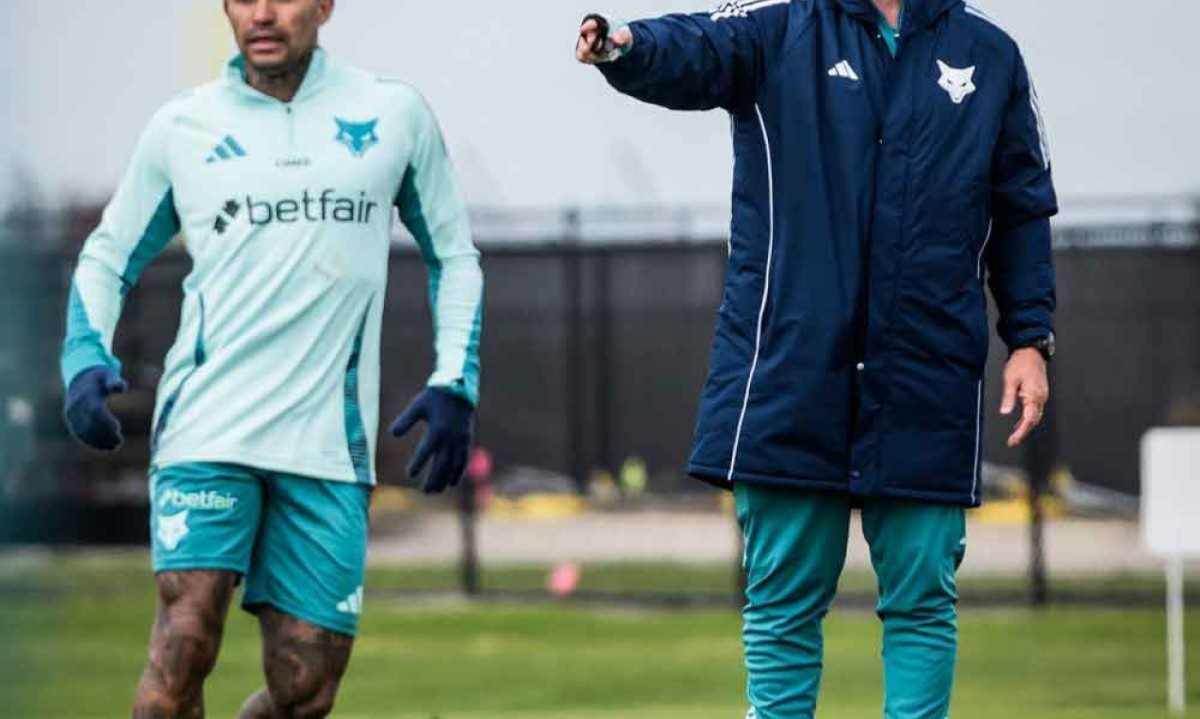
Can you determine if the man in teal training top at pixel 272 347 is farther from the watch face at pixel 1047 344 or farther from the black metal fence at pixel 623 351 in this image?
the black metal fence at pixel 623 351

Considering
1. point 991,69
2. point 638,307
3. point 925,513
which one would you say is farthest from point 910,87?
point 638,307

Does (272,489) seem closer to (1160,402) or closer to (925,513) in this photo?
(925,513)

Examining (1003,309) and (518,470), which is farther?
(518,470)

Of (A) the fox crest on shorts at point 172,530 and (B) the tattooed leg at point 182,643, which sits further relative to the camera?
(A) the fox crest on shorts at point 172,530

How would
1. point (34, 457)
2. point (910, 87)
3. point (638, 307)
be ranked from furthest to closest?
point (638, 307)
point (34, 457)
point (910, 87)

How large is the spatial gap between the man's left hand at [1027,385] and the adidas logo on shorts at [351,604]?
1.53 m

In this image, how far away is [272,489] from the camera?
6.62 m

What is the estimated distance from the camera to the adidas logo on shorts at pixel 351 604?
21.8 feet

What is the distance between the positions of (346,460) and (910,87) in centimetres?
156

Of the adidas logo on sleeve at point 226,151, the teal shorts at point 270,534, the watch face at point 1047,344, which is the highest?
the adidas logo on sleeve at point 226,151

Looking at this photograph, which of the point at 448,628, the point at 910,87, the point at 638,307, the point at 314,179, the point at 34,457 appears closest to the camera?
the point at 910,87

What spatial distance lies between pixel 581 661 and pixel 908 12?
27.8ft

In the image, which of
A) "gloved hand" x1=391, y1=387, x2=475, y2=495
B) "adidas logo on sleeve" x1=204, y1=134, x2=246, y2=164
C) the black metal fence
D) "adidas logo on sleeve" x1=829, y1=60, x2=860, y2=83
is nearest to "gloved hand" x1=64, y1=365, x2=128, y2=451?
"adidas logo on sleeve" x1=204, y1=134, x2=246, y2=164

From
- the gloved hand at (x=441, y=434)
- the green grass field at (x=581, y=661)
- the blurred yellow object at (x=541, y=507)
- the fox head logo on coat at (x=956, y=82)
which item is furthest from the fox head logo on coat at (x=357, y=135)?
the blurred yellow object at (x=541, y=507)
